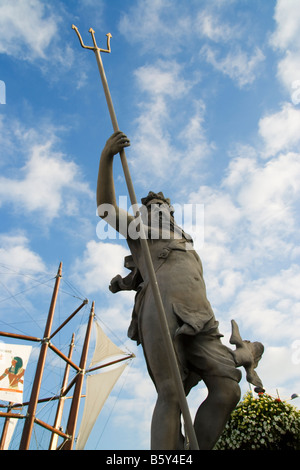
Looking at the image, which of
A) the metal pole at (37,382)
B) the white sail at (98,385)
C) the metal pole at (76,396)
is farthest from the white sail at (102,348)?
the metal pole at (37,382)

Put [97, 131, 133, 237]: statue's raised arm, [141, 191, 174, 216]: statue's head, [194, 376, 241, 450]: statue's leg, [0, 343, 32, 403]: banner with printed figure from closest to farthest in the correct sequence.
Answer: [194, 376, 241, 450]: statue's leg < [97, 131, 133, 237]: statue's raised arm < [141, 191, 174, 216]: statue's head < [0, 343, 32, 403]: banner with printed figure

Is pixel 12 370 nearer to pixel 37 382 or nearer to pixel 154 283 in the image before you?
pixel 37 382

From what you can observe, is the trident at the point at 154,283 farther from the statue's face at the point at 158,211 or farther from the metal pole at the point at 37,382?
the metal pole at the point at 37,382

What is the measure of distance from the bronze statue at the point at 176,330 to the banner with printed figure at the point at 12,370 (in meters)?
22.8

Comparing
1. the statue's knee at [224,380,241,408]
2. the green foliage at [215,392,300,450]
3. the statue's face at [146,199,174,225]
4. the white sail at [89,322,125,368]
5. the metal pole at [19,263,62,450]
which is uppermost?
the white sail at [89,322,125,368]

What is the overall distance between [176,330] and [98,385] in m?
37.0

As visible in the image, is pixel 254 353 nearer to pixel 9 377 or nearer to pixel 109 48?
pixel 109 48

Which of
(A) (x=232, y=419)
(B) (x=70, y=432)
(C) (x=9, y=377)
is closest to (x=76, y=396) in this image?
(B) (x=70, y=432)

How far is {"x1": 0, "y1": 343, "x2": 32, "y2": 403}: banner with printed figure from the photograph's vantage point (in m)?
24.3

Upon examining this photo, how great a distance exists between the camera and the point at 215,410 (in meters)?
3.53

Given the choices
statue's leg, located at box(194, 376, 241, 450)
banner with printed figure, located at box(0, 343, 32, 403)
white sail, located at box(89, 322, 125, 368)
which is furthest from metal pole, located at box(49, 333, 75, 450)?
statue's leg, located at box(194, 376, 241, 450)

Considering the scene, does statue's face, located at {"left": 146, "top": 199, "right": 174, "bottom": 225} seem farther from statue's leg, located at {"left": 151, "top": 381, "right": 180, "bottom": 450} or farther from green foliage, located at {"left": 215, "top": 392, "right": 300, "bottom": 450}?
green foliage, located at {"left": 215, "top": 392, "right": 300, "bottom": 450}

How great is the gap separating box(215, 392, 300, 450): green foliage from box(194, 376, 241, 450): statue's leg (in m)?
4.27

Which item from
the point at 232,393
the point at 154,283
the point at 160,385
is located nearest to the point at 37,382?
Answer: the point at 160,385
